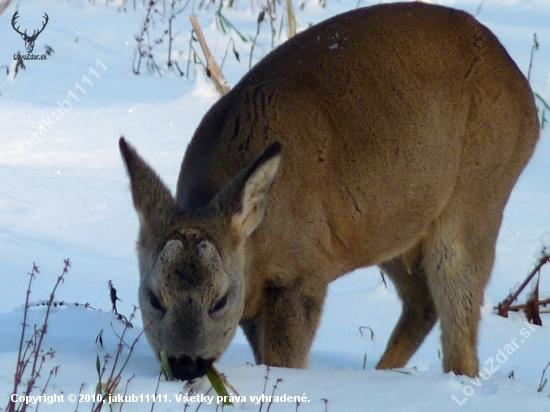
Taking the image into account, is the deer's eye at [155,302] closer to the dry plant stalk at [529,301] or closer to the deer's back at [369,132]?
the deer's back at [369,132]

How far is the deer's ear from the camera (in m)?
4.70

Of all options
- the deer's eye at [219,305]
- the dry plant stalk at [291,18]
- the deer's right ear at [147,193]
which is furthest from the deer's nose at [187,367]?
the dry plant stalk at [291,18]

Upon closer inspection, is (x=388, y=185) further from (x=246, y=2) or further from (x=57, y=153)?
(x=246, y=2)

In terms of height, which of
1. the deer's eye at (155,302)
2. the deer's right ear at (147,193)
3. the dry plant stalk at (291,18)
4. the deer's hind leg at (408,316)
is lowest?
the deer's hind leg at (408,316)

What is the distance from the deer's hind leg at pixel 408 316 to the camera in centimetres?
673

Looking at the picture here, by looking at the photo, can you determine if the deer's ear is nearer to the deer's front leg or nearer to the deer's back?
the deer's back

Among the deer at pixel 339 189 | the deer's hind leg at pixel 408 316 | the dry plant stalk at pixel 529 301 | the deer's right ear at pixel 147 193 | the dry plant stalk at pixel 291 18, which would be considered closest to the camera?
the deer at pixel 339 189

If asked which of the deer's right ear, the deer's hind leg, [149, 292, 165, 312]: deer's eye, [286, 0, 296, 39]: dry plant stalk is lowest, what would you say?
the deer's hind leg

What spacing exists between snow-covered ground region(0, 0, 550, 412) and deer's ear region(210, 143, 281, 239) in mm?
715

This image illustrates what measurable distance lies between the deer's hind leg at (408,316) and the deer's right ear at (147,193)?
2280 millimetres

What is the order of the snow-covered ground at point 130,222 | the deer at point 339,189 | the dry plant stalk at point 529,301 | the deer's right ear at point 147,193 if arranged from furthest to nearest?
the dry plant stalk at point 529,301, the deer's right ear at point 147,193, the deer at point 339,189, the snow-covered ground at point 130,222

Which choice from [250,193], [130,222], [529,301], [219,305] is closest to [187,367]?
[219,305]

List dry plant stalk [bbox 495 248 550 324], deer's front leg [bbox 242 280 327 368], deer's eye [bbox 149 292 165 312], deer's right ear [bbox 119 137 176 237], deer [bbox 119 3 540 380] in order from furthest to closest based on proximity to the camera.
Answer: dry plant stalk [bbox 495 248 550 324] → deer's front leg [bbox 242 280 327 368] → deer's right ear [bbox 119 137 176 237] → deer [bbox 119 3 540 380] → deer's eye [bbox 149 292 165 312]

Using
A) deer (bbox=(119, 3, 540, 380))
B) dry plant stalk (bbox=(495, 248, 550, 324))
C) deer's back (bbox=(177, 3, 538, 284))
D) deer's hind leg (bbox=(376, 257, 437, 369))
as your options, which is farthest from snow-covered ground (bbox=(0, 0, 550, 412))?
deer's back (bbox=(177, 3, 538, 284))
